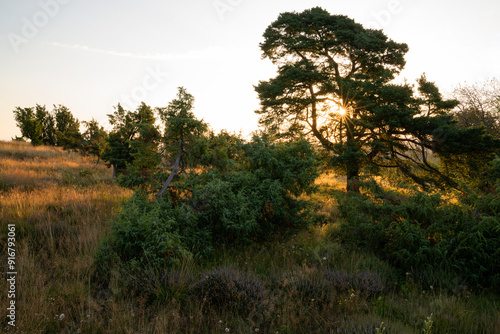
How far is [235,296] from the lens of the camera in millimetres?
3338

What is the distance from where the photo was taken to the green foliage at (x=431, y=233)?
13.5 feet

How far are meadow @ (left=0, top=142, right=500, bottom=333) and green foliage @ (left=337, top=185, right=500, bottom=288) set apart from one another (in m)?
0.31

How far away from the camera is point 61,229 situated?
5.35 m

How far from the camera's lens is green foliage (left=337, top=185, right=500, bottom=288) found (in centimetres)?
412

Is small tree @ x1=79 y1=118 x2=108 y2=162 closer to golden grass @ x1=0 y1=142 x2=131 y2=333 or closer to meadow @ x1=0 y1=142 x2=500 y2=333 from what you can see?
golden grass @ x1=0 y1=142 x2=131 y2=333

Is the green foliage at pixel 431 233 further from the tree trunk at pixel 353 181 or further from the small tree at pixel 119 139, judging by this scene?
the small tree at pixel 119 139

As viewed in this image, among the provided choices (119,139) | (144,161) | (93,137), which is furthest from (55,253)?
(93,137)

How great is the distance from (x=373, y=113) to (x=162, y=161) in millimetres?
10390

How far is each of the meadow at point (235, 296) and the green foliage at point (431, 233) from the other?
0.31 m

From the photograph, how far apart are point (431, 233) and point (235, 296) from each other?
392 cm

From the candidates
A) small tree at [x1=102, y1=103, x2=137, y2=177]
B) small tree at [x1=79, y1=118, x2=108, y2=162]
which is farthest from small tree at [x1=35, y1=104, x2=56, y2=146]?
small tree at [x1=102, y1=103, x2=137, y2=177]

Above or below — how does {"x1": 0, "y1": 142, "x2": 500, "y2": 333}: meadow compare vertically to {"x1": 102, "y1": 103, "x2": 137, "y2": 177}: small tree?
below

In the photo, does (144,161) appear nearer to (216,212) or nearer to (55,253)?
(216,212)

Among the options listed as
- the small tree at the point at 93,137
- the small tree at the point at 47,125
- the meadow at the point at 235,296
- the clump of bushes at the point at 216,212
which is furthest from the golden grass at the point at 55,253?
the small tree at the point at 47,125
